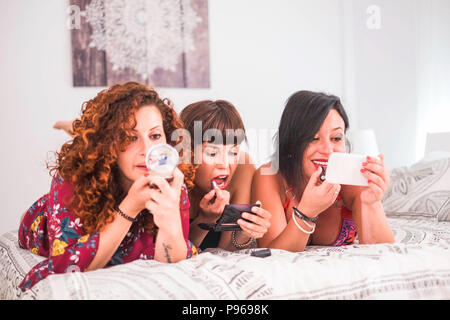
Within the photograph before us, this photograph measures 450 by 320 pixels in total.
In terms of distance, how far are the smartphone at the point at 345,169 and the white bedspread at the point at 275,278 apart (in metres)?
0.20

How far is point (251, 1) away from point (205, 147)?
2.11 metres

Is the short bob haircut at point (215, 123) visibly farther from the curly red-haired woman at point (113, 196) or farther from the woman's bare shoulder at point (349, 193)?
the woman's bare shoulder at point (349, 193)

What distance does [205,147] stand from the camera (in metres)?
1.31

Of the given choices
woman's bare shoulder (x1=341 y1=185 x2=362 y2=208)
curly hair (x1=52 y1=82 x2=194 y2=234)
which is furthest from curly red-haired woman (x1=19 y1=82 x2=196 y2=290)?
woman's bare shoulder (x1=341 y1=185 x2=362 y2=208)

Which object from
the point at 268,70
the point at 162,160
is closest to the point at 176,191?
the point at 162,160

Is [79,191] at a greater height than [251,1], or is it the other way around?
[251,1]

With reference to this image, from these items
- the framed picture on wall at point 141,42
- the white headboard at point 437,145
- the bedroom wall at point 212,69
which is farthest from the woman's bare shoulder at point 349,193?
the framed picture on wall at point 141,42

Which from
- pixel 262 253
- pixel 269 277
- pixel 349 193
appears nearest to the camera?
pixel 269 277

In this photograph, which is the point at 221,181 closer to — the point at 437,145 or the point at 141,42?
the point at 437,145

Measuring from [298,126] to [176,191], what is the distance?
56cm

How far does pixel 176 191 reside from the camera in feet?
3.20

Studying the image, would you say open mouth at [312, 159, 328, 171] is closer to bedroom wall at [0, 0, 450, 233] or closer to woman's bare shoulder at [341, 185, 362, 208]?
woman's bare shoulder at [341, 185, 362, 208]
